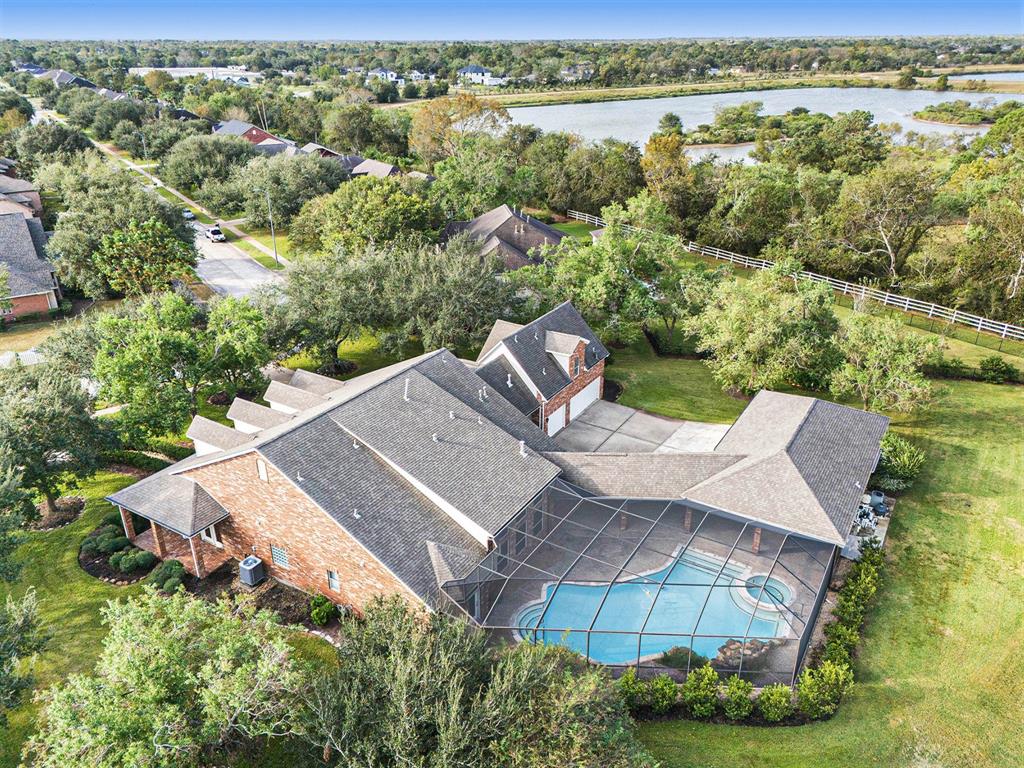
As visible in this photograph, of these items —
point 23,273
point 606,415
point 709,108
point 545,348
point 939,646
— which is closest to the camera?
point 939,646

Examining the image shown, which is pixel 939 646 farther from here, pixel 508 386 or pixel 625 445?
pixel 508 386

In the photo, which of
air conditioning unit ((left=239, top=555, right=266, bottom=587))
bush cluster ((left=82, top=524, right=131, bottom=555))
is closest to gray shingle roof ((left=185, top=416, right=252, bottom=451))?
bush cluster ((left=82, top=524, right=131, bottom=555))

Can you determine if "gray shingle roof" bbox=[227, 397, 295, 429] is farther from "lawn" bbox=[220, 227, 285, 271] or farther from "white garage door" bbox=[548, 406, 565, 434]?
"lawn" bbox=[220, 227, 285, 271]

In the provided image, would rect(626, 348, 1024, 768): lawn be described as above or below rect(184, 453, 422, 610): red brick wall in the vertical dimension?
below

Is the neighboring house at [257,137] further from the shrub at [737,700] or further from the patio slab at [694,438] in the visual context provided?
the shrub at [737,700]

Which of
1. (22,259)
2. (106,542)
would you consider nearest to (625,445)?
(106,542)

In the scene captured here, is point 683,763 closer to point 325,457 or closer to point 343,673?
point 343,673
